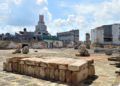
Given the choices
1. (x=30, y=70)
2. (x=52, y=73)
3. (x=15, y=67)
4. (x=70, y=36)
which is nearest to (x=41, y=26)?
(x=70, y=36)

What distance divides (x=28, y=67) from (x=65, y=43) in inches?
2757

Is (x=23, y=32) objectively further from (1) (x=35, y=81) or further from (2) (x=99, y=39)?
(1) (x=35, y=81)

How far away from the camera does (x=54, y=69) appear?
8.67 meters

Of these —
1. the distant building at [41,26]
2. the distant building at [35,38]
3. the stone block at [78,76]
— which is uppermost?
the distant building at [41,26]

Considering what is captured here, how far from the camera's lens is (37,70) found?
9.39m

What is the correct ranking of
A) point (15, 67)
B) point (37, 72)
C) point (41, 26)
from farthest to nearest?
point (41, 26), point (15, 67), point (37, 72)

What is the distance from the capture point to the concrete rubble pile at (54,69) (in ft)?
26.4

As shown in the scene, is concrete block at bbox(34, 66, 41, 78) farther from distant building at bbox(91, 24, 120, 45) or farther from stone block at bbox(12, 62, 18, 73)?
distant building at bbox(91, 24, 120, 45)

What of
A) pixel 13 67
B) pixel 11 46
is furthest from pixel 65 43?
pixel 13 67

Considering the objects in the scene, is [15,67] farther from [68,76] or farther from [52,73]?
[68,76]

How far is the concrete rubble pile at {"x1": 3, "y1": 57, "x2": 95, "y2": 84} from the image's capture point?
316 inches

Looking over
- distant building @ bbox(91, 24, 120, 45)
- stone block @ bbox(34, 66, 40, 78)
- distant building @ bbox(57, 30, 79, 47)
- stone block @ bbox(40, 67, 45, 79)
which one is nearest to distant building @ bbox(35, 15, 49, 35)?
distant building @ bbox(57, 30, 79, 47)

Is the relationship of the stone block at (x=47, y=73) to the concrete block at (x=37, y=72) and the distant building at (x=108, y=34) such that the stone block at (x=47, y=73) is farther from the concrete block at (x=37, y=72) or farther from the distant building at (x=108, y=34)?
the distant building at (x=108, y=34)

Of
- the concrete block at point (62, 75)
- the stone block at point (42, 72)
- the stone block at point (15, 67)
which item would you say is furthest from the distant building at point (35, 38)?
the concrete block at point (62, 75)
